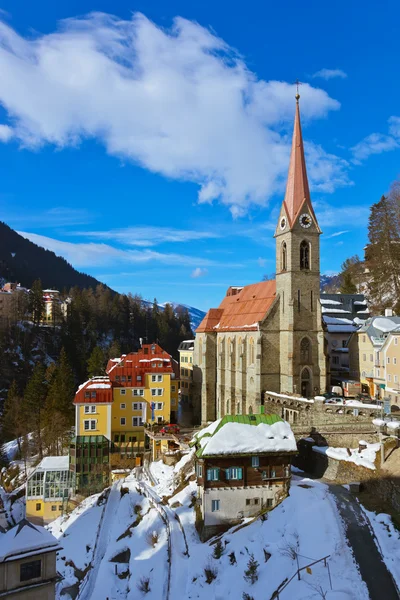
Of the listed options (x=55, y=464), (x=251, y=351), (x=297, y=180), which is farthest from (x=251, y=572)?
(x=297, y=180)

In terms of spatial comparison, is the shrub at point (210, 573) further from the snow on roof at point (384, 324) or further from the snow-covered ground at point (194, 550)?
the snow on roof at point (384, 324)

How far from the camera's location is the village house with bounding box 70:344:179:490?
45.9 metres

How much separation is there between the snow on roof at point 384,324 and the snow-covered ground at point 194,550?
65.8 ft

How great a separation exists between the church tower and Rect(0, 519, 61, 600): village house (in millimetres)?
30253

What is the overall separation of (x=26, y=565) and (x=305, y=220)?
1539 inches

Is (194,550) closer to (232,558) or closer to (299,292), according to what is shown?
(232,558)

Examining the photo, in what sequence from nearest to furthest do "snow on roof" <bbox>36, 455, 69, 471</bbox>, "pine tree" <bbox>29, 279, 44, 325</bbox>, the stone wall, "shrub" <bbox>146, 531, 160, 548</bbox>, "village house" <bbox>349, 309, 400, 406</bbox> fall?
"shrub" <bbox>146, 531, 160, 548</bbox> → the stone wall → "village house" <bbox>349, 309, 400, 406</bbox> → "snow on roof" <bbox>36, 455, 69, 471</bbox> → "pine tree" <bbox>29, 279, 44, 325</bbox>

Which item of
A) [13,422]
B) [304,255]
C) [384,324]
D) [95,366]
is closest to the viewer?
[384,324]

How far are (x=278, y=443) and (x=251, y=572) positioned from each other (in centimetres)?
900

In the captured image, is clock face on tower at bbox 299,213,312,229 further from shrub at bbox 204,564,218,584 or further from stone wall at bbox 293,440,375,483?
shrub at bbox 204,564,218,584

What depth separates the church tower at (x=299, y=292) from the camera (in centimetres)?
4566

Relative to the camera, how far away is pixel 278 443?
97.9ft

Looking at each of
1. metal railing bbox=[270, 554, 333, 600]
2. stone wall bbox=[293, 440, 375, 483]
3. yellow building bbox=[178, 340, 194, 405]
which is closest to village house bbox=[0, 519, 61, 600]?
metal railing bbox=[270, 554, 333, 600]

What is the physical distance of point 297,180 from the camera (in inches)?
1907
